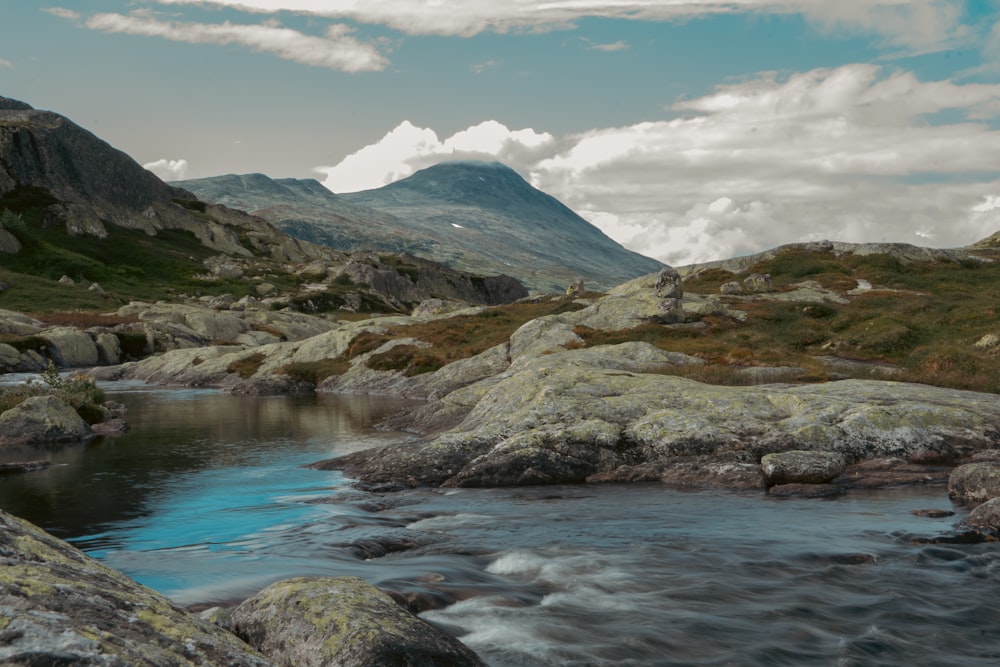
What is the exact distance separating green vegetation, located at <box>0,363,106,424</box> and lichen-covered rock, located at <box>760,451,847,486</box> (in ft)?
108

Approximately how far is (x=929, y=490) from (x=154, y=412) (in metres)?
41.0

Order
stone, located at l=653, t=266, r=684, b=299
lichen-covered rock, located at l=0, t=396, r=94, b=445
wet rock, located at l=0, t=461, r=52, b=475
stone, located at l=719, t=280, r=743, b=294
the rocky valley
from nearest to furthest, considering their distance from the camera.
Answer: the rocky valley < wet rock, located at l=0, t=461, r=52, b=475 < lichen-covered rock, located at l=0, t=396, r=94, b=445 < stone, located at l=653, t=266, r=684, b=299 < stone, located at l=719, t=280, r=743, b=294

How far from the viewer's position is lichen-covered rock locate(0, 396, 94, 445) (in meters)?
33.3

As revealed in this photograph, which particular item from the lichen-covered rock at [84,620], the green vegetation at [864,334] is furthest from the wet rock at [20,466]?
the green vegetation at [864,334]

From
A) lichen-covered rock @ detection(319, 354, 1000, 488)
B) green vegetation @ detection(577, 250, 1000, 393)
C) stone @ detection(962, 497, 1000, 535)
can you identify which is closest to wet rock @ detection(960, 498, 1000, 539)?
stone @ detection(962, 497, 1000, 535)

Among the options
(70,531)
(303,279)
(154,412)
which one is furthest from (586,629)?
(303,279)

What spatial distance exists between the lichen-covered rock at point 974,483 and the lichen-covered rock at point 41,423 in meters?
34.5

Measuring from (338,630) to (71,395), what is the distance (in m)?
36.4

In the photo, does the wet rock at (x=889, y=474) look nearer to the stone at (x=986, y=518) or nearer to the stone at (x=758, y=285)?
the stone at (x=986, y=518)

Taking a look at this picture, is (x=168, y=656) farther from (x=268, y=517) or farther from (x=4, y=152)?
(x=4, y=152)

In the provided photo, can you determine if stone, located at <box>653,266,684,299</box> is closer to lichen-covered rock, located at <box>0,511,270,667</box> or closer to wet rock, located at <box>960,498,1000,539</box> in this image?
wet rock, located at <box>960,498,1000,539</box>

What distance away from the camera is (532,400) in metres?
27.7

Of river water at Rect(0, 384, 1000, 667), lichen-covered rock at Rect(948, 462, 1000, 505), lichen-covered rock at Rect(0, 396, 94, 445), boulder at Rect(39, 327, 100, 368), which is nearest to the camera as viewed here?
river water at Rect(0, 384, 1000, 667)

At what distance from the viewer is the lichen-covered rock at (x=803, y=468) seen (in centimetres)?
2239
